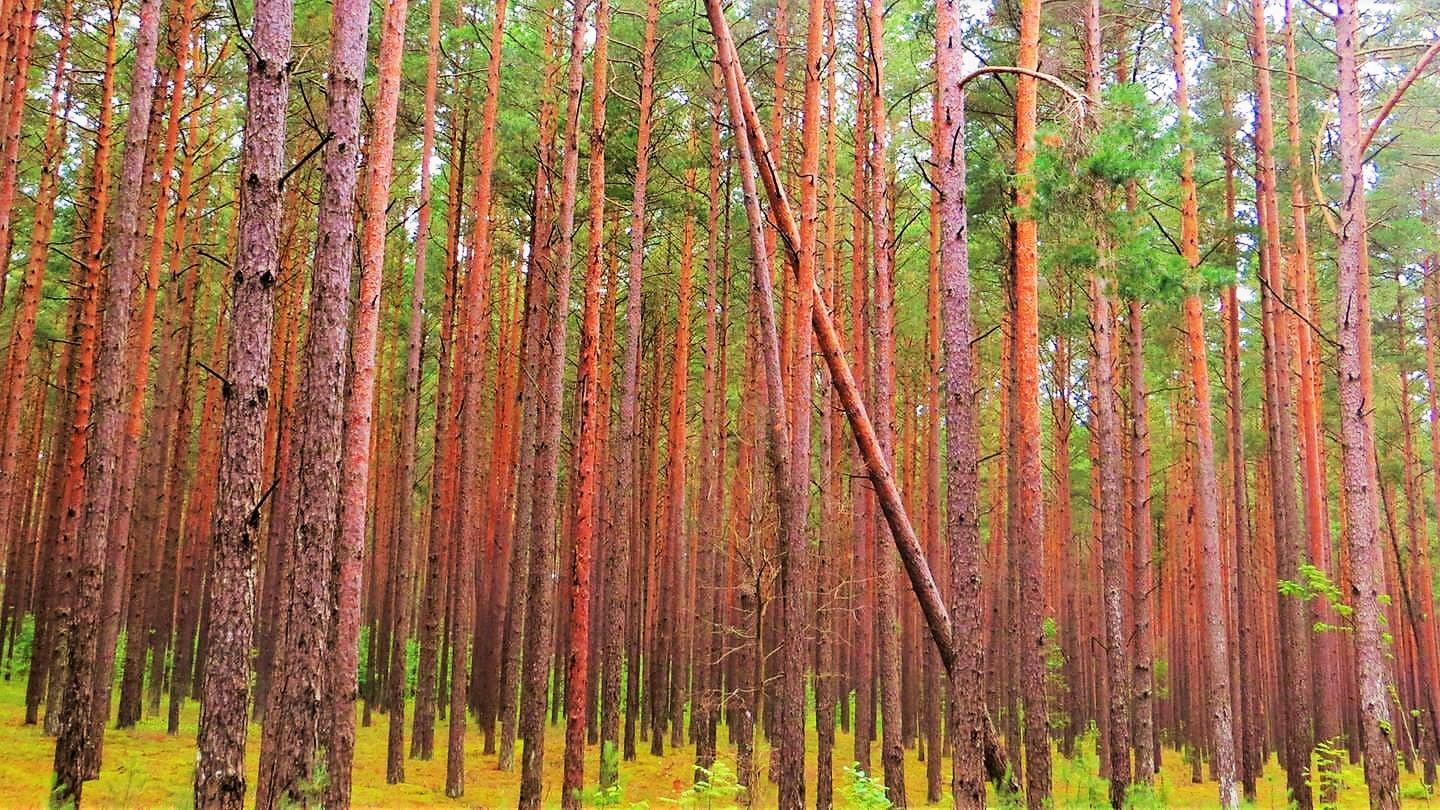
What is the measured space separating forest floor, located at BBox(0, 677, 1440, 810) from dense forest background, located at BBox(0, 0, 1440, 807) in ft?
0.57

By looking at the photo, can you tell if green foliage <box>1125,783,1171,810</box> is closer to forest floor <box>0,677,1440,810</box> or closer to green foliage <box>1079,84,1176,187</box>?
forest floor <box>0,677,1440,810</box>

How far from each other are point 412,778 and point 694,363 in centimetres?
1514

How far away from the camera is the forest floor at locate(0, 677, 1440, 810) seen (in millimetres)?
10562

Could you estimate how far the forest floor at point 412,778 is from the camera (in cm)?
1056

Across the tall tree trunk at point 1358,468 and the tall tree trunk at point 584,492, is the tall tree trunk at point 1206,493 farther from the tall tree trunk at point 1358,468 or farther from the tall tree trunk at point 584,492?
the tall tree trunk at point 584,492

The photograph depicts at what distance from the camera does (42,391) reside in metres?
26.0

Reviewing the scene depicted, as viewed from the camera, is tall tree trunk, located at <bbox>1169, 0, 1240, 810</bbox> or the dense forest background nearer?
the dense forest background

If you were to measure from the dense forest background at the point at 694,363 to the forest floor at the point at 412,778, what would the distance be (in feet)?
0.57

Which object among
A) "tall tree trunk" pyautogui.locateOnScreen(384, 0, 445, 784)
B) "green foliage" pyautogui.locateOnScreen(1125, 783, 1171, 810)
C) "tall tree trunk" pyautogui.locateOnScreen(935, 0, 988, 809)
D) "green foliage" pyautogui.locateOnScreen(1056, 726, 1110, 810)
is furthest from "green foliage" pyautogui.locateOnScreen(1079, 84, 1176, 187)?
"green foliage" pyautogui.locateOnScreen(1056, 726, 1110, 810)

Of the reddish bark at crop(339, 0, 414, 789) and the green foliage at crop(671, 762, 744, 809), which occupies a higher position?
the reddish bark at crop(339, 0, 414, 789)

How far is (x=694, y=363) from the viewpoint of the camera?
26625mm

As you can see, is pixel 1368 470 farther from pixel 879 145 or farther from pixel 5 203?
pixel 5 203

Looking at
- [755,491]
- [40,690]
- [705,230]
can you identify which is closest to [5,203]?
[40,690]

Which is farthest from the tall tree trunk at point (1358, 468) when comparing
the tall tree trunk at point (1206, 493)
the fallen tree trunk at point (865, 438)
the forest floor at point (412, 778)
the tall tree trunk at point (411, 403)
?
the tall tree trunk at point (411, 403)
